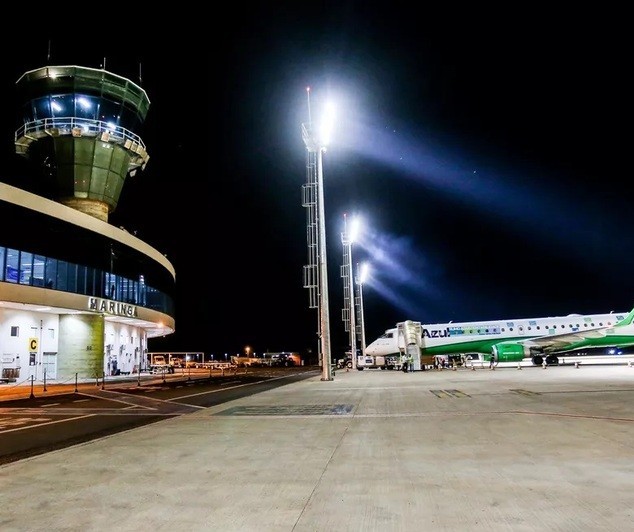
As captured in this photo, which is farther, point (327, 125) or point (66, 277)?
point (66, 277)

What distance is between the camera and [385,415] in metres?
12.4

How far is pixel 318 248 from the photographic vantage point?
98.0ft

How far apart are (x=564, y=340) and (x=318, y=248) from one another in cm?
2142

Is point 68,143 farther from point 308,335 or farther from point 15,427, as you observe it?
point 308,335

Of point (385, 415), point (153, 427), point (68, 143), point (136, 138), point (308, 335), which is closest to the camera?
point (153, 427)

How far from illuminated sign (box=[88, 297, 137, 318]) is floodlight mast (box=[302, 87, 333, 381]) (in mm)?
19188

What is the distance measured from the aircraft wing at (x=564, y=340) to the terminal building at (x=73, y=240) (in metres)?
33.3

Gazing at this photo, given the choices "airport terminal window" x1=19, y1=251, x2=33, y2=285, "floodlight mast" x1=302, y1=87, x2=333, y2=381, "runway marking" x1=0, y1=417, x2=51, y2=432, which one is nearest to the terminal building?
"airport terminal window" x1=19, y1=251, x2=33, y2=285

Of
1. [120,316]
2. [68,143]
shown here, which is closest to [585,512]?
[120,316]

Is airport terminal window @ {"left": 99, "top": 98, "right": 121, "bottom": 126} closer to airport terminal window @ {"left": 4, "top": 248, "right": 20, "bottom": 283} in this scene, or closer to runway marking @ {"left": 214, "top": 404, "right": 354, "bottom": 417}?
airport terminal window @ {"left": 4, "top": 248, "right": 20, "bottom": 283}

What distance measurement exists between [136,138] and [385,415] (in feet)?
138

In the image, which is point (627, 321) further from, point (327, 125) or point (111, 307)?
point (111, 307)

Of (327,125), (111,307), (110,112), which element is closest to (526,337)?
(327,125)

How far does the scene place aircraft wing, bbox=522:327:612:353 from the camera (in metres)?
38.5
